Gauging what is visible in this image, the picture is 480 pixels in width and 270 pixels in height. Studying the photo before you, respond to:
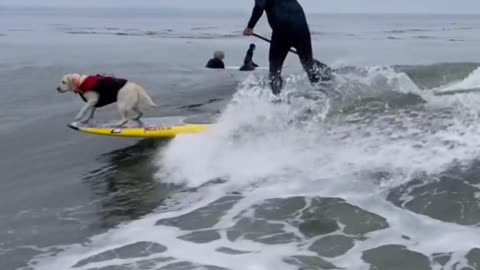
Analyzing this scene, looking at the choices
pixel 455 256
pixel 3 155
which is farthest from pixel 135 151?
pixel 455 256

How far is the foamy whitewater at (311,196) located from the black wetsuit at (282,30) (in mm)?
501

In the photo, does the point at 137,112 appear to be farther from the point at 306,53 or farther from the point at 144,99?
the point at 306,53

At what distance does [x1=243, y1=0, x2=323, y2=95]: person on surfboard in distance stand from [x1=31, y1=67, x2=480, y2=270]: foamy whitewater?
0.52 m

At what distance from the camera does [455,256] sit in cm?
536

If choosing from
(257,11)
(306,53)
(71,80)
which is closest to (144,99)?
(71,80)

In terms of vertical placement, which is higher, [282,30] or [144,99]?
[282,30]

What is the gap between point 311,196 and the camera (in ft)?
22.6

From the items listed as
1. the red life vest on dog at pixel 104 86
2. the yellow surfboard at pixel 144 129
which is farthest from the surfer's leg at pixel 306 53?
the red life vest on dog at pixel 104 86

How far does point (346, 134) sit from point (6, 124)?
6420 mm

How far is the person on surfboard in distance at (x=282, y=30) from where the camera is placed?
10.3 metres

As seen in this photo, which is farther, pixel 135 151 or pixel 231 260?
pixel 135 151

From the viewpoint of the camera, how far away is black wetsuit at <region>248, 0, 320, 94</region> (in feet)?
33.9

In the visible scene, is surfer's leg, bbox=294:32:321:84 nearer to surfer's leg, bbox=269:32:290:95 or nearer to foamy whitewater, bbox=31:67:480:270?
surfer's leg, bbox=269:32:290:95

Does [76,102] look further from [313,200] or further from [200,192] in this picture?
[313,200]
